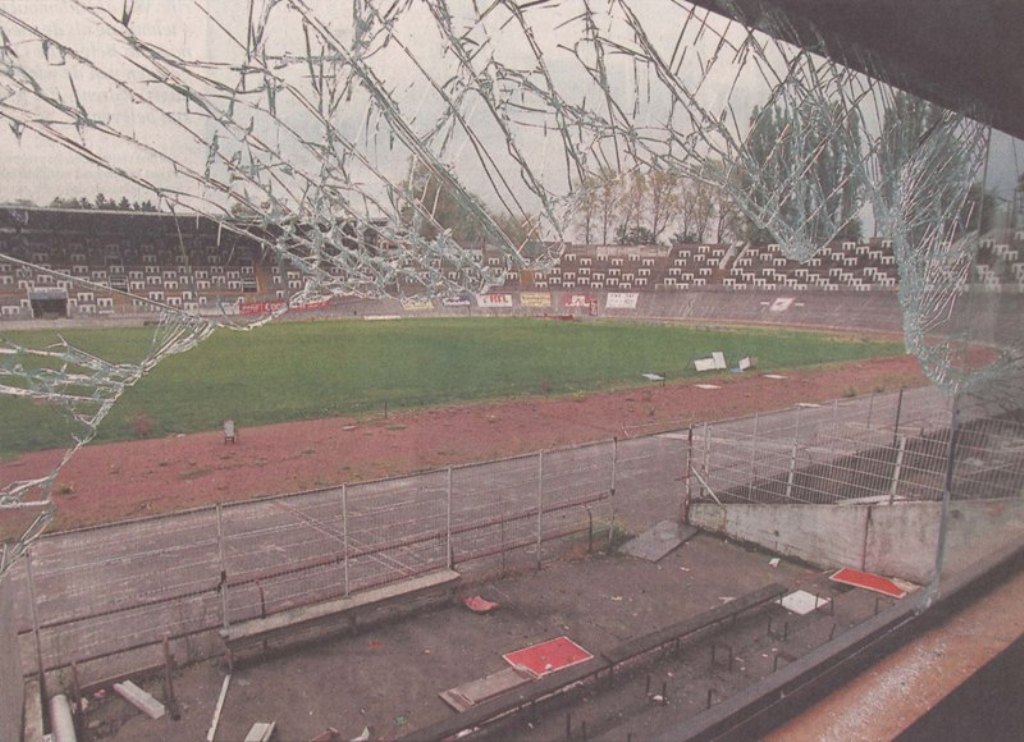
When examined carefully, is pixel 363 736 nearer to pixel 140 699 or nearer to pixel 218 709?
pixel 218 709

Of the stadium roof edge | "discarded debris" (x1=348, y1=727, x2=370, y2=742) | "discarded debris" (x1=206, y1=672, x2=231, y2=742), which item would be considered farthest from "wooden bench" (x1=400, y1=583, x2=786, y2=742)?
the stadium roof edge

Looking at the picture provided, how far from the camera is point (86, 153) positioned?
0.91m

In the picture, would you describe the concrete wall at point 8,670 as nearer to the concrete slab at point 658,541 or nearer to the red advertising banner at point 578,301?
the concrete slab at point 658,541

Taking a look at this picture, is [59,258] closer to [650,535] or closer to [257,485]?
[650,535]

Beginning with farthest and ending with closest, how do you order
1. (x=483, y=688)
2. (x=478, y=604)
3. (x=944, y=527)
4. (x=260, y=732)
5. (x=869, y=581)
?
(x=869, y=581) < (x=478, y=604) < (x=944, y=527) < (x=483, y=688) < (x=260, y=732)

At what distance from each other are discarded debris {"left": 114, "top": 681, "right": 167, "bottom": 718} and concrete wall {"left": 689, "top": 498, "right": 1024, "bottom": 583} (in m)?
2.26

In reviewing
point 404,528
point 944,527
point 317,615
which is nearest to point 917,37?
point 944,527

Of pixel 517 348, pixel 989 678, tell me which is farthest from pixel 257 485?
pixel 517 348

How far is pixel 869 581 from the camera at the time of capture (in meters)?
2.39

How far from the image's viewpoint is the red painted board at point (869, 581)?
2.25m

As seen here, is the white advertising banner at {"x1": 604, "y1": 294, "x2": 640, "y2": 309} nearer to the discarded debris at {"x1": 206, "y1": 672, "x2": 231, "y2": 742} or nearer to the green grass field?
the green grass field

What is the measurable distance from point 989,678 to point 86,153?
213cm

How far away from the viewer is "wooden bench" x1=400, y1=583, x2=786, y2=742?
1220mm

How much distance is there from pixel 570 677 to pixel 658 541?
174cm
